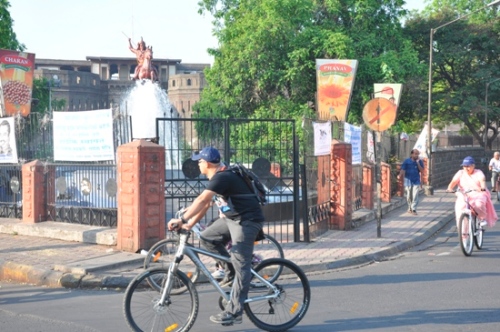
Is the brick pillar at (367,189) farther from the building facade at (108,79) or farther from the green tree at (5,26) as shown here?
the building facade at (108,79)

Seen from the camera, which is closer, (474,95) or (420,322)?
(420,322)

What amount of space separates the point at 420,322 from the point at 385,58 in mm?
32363

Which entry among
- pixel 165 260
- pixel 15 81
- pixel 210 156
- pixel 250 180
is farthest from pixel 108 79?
pixel 250 180

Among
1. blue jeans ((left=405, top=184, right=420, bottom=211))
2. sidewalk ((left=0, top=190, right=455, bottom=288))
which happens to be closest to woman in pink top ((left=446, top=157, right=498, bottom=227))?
sidewalk ((left=0, top=190, right=455, bottom=288))

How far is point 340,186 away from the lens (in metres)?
15.5

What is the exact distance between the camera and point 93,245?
1269cm

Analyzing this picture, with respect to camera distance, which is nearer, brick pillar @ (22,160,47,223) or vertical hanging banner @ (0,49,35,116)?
brick pillar @ (22,160,47,223)

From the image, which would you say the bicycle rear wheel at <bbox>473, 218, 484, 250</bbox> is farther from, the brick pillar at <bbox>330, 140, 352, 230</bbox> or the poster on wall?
the poster on wall

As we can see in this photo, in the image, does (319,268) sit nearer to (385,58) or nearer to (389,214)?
(389,214)

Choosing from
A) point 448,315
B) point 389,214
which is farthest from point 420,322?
point 389,214

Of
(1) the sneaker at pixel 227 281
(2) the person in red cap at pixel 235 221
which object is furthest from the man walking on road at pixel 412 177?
(2) the person in red cap at pixel 235 221

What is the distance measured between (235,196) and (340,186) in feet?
28.9

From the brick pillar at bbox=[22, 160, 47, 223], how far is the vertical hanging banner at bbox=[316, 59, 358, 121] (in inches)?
357

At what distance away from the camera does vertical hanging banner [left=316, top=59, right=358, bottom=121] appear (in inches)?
838
